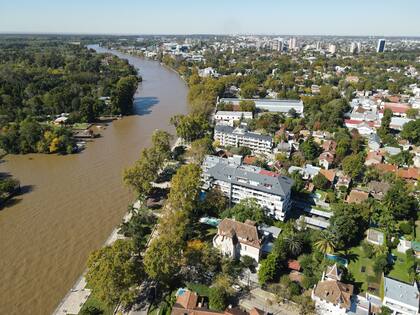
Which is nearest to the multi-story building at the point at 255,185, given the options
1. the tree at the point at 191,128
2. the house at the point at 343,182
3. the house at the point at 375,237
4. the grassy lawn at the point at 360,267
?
the grassy lawn at the point at 360,267

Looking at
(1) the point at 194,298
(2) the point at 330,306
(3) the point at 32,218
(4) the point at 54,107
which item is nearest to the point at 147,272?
(1) the point at 194,298

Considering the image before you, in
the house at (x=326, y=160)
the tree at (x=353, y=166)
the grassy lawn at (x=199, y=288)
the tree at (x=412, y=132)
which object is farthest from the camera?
→ the tree at (x=412, y=132)

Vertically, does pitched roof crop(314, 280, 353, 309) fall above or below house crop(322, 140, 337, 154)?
below

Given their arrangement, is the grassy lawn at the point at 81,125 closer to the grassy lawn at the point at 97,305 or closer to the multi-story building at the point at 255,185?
the multi-story building at the point at 255,185

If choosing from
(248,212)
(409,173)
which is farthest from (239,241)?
(409,173)

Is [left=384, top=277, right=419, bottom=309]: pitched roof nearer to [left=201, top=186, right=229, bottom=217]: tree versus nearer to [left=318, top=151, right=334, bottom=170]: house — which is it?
[left=201, top=186, right=229, bottom=217]: tree

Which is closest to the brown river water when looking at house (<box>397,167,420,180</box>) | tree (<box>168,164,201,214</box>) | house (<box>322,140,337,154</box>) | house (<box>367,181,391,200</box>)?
tree (<box>168,164,201,214</box>)
